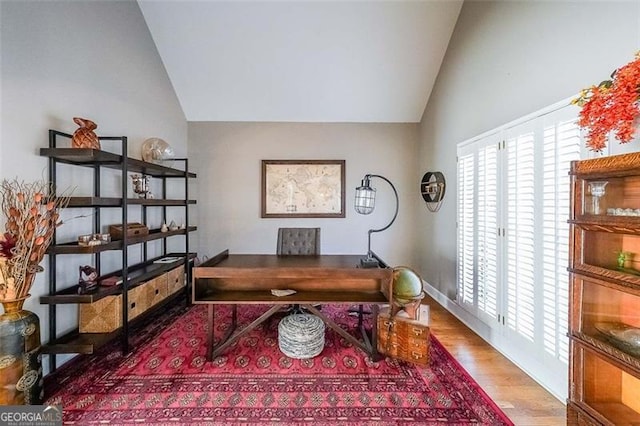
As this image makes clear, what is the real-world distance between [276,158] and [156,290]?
2534 millimetres

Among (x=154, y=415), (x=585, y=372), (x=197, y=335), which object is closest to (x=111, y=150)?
(x=197, y=335)

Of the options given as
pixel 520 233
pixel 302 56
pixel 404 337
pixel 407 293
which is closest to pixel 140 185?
pixel 302 56

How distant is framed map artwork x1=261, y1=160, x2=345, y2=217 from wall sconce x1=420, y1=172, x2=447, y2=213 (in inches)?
49.2

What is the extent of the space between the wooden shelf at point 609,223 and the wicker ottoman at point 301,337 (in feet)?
6.46

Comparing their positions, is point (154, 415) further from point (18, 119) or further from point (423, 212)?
point (423, 212)

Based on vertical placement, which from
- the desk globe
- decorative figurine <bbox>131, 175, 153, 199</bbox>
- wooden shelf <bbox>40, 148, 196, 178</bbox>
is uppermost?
wooden shelf <bbox>40, 148, 196, 178</bbox>

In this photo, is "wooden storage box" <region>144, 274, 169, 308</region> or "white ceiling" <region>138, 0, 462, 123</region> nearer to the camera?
"wooden storage box" <region>144, 274, 169, 308</region>

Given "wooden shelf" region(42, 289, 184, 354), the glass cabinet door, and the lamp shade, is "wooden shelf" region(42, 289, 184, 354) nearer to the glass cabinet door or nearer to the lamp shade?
the lamp shade

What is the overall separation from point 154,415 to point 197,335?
3.68 ft

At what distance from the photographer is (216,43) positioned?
3613mm

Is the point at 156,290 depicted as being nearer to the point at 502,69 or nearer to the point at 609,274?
the point at 609,274

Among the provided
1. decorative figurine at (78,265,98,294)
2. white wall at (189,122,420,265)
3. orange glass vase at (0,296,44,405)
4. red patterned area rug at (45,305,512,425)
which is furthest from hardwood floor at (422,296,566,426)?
decorative figurine at (78,265,98,294)

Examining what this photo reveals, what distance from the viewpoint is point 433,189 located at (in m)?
3.99

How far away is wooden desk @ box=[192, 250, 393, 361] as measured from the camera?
2314 mm
